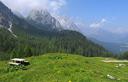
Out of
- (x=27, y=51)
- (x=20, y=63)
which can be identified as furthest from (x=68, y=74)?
(x=27, y=51)

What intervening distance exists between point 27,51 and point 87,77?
157049 millimetres

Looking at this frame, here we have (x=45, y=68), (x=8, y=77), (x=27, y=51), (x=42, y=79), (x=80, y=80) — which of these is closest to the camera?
(x=80, y=80)

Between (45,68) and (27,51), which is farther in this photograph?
(27,51)

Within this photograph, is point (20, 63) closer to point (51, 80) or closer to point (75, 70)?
point (75, 70)

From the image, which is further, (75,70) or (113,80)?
(75,70)

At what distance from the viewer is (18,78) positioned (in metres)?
44.0

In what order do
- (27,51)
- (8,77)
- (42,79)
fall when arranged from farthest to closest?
1. (27,51)
2. (8,77)
3. (42,79)

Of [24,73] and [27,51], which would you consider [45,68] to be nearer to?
[24,73]

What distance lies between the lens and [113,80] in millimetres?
42250

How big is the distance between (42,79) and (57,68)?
6.70 metres

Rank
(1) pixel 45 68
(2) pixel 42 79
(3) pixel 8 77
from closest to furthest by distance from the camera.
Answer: (2) pixel 42 79 < (3) pixel 8 77 < (1) pixel 45 68

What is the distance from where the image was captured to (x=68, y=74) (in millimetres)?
43469

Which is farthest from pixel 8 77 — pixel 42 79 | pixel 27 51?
pixel 27 51

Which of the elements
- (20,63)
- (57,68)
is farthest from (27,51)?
(57,68)
